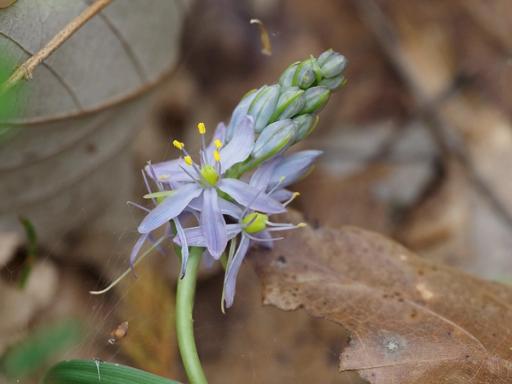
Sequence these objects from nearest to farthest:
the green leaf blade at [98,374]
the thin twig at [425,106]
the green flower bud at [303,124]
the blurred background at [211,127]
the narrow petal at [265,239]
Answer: the green leaf blade at [98,374] < the green flower bud at [303,124] < the narrow petal at [265,239] < the blurred background at [211,127] < the thin twig at [425,106]

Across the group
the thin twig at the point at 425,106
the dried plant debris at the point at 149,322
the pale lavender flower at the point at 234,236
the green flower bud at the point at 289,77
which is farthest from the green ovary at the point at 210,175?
the thin twig at the point at 425,106

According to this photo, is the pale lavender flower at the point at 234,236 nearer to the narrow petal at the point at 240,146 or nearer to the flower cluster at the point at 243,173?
the flower cluster at the point at 243,173

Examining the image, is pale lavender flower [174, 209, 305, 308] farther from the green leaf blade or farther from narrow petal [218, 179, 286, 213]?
the green leaf blade

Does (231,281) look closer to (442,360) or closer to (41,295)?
(442,360)

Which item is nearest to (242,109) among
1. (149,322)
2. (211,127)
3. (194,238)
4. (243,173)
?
(243,173)

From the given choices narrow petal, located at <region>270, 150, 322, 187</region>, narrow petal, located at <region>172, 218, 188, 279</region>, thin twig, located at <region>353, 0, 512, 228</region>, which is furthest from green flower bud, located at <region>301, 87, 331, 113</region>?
thin twig, located at <region>353, 0, 512, 228</region>
